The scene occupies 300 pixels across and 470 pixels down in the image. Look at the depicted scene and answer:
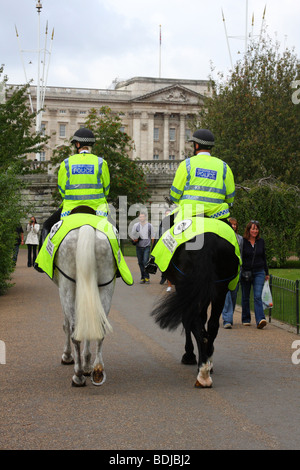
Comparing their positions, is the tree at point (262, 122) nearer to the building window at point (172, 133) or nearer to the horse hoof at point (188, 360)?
the horse hoof at point (188, 360)

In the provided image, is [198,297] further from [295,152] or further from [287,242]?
[295,152]

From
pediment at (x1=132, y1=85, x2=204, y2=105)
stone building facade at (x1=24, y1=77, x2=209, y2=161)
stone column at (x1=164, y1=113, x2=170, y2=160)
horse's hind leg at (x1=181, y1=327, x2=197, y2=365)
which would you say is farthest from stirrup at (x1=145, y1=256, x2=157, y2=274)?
stone column at (x1=164, y1=113, x2=170, y2=160)

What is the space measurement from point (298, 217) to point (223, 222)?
20443 mm

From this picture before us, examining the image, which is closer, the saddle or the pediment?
the saddle

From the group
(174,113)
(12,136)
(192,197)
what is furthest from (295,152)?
(174,113)

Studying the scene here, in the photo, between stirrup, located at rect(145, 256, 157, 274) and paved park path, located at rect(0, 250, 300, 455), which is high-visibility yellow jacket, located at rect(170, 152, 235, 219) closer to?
stirrup, located at rect(145, 256, 157, 274)

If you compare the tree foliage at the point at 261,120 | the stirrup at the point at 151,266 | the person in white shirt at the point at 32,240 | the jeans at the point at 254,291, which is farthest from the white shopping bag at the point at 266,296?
the tree foliage at the point at 261,120

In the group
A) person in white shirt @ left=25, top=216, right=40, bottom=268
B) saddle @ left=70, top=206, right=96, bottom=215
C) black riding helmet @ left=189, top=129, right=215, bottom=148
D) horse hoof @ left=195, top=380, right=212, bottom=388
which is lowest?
person in white shirt @ left=25, top=216, right=40, bottom=268

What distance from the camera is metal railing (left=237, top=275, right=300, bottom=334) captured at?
1279 cm

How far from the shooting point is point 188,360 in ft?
29.3

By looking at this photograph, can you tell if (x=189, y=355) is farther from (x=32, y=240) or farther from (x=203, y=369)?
(x=32, y=240)

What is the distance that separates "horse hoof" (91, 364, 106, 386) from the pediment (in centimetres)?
9724

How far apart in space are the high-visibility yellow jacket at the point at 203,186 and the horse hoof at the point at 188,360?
1.78 meters
